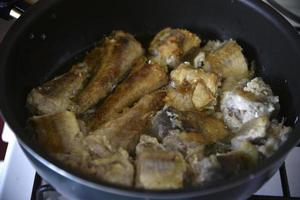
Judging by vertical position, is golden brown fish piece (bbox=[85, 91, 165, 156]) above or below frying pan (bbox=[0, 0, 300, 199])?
below

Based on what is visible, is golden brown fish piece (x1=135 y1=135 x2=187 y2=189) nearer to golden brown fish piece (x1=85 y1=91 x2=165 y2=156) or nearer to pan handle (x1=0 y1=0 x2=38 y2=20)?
golden brown fish piece (x1=85 y1=91 x2=165 y2=156)

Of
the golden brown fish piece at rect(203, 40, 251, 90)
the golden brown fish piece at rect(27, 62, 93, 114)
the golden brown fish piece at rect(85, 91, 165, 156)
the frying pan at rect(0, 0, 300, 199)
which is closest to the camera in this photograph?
the frying pan at rect(0, 0, 300, 199)

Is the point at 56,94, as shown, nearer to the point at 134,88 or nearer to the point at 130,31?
the point at 134,88

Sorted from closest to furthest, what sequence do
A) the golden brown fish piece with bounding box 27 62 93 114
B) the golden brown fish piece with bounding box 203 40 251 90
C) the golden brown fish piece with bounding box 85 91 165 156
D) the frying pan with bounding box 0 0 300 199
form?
the frying pan with bounding box 0 0 300 199 → the golden brown fish piece with bounding box 85 91 165 156 → the golden brown fish piece with bounding box 27 62 93 114 → the golden brown fish piece with bounding box 203 40 251 90

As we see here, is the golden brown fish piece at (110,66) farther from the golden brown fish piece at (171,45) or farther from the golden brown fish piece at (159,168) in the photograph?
Answer: the golden brown fish piece at (159,168)

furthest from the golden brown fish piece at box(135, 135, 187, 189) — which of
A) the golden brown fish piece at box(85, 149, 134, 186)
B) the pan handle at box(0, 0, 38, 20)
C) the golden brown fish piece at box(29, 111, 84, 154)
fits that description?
the pan handle at box(0, 0, 38, 20)

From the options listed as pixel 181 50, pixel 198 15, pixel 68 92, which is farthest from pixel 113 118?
pixel 198 15

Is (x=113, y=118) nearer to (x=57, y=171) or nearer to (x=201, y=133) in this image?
(x=201, y=133)
